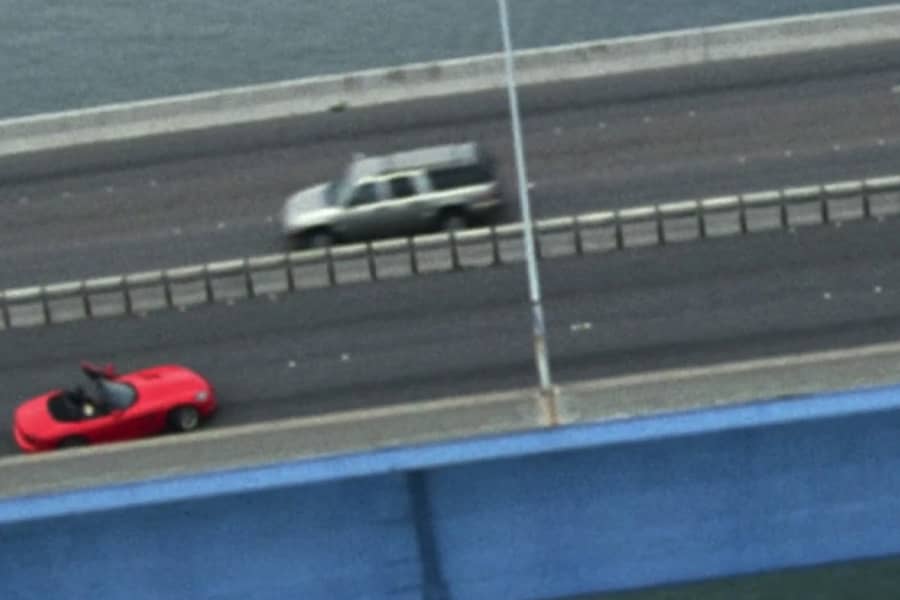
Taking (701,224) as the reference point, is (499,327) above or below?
below

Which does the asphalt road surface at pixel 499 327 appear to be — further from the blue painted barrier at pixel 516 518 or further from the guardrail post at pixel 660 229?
the blue painted barrier at pixel 516 518

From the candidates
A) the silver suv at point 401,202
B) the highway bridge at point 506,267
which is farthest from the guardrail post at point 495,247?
the silver suv at point 401,202

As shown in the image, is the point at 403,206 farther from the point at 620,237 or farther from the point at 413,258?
the point at 620,237

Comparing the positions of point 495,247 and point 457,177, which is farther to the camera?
point 457,177

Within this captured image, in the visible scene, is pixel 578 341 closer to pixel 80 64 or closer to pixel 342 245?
pixel 342 245

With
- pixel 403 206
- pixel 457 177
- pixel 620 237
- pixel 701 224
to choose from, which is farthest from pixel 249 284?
pixel 701 224

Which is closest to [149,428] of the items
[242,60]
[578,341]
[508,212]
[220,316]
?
[220,316]

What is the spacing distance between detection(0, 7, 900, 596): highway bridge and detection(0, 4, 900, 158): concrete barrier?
336mm

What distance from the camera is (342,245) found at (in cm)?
3077

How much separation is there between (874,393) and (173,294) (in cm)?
1145

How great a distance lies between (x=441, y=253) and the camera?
1142 inches

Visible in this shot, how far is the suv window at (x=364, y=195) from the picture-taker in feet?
101

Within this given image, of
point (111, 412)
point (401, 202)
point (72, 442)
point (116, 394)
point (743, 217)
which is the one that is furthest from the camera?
point (401, 202)

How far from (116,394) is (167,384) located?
0.70 meters
